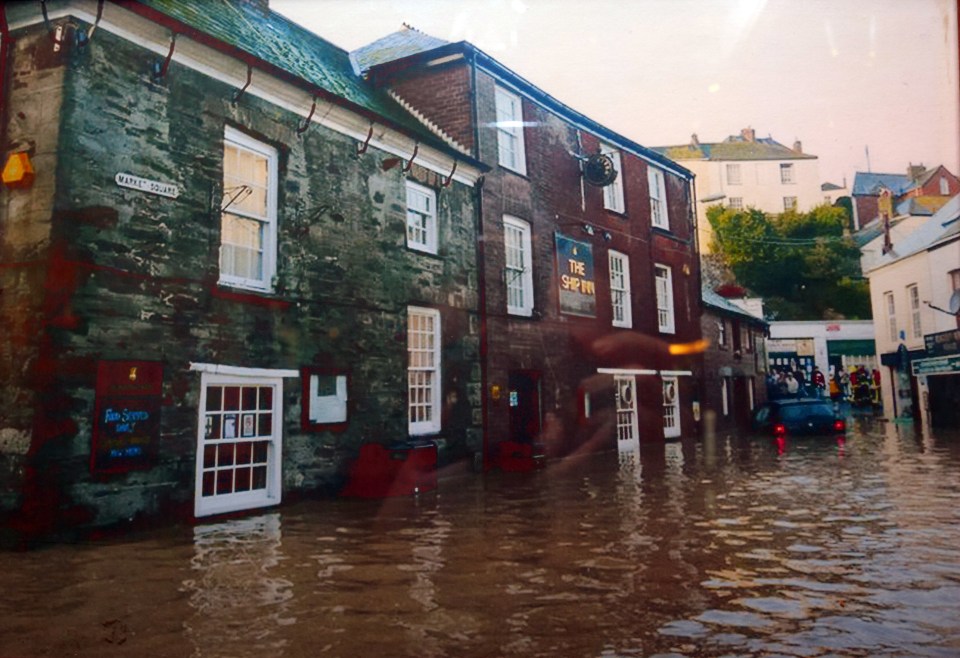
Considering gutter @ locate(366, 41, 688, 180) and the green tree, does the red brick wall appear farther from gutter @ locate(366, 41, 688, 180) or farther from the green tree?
the green tree

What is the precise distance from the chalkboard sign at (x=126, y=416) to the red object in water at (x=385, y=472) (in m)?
3.33

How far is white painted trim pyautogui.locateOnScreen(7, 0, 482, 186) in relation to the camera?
324 inches

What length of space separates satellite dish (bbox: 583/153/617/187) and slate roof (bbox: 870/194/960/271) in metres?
13.4

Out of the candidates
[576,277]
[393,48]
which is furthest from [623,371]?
[393,48]

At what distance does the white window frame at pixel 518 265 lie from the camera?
16.1 metres

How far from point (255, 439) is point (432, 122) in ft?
29.8

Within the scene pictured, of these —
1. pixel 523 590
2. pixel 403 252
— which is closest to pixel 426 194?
pixel 403 252

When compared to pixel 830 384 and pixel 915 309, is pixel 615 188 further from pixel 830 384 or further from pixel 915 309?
pixel 830 384

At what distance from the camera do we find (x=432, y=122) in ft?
51.9

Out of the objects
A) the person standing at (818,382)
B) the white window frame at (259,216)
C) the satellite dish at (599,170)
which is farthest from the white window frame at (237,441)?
the person standing at (818,382)

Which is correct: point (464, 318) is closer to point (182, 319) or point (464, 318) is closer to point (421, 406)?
point (421, 406)

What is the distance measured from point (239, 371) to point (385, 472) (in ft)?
9.26

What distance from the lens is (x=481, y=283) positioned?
1480 cm

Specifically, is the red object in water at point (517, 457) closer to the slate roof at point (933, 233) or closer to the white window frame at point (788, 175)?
the slate roof at point (933, 233)
